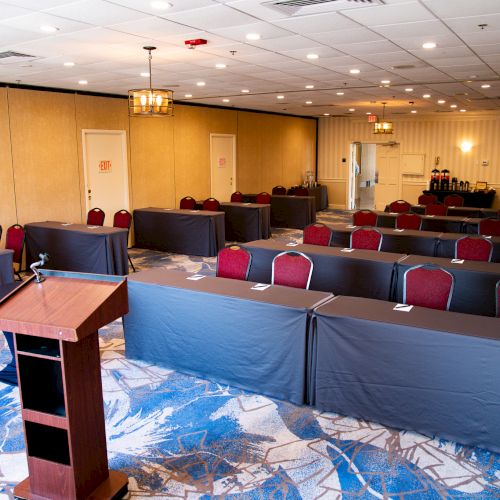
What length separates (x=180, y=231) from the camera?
11.2 meters

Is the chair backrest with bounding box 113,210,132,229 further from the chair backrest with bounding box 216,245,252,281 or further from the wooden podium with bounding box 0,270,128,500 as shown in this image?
the wooden podium with bounding box 0,270,128,500

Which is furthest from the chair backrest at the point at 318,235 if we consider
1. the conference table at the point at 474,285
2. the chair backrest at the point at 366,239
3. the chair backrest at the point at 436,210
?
the chair backrest at the point at 436,210

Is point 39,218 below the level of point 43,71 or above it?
below

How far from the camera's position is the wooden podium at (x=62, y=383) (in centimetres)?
294

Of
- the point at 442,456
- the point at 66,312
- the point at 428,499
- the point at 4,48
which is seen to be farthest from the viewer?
the point at 4,48

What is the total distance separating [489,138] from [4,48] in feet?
49.5

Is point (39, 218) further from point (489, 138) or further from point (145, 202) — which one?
point (489, 138)

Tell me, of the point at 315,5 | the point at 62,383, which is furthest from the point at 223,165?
the point at 62,383

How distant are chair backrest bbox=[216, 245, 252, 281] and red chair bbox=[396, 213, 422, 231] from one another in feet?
15.7

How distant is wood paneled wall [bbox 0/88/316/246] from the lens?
381 inches

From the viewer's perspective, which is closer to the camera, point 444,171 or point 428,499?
point 428,499

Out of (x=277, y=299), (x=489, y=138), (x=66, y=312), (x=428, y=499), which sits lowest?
(x=428, y=499)

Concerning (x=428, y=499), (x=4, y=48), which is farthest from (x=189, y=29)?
(x=428, y=499)

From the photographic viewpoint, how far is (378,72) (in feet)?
28.1
